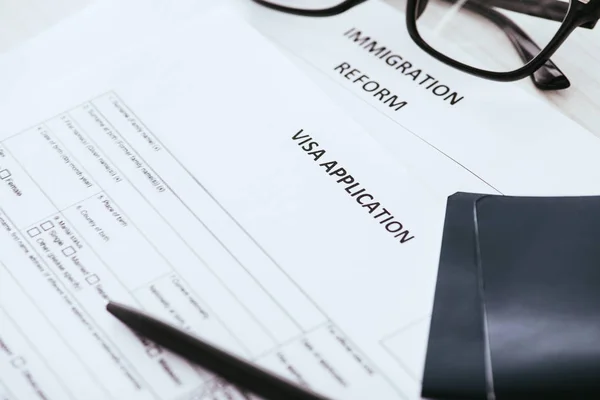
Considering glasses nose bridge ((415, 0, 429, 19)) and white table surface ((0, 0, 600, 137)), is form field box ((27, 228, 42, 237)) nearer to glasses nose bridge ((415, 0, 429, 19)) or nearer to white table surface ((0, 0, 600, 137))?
white table surface ((0, 0, 600, 137))

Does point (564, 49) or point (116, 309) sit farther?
point (564, 49)

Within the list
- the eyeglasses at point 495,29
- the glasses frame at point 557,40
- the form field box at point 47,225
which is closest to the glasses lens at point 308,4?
the eyeglasses at point 495,29

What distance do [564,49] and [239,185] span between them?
24 cm

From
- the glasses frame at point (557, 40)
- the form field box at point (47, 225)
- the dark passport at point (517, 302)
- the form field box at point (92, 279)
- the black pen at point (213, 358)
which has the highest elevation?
the form field box at point (47, 225)

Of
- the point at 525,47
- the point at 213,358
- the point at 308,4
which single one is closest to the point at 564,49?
the point at 525,47

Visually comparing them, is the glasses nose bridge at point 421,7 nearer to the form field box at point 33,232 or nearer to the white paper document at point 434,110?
the white paper document at point 434,110

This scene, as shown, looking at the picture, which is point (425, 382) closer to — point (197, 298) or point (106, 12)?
point (197, 298)

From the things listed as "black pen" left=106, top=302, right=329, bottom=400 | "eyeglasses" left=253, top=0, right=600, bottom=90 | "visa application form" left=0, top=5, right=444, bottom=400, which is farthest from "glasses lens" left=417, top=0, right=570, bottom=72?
"black pen" left=106, top=302, right=329, bottom=400

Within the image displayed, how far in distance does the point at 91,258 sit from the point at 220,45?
0.18 m

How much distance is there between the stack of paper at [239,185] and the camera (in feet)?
1.10

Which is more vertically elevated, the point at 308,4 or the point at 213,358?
the point at 308,4

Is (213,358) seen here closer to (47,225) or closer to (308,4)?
(47,225)

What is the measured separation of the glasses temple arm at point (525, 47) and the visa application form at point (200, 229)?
0.12 m

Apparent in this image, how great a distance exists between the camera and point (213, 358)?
0.33 metres
